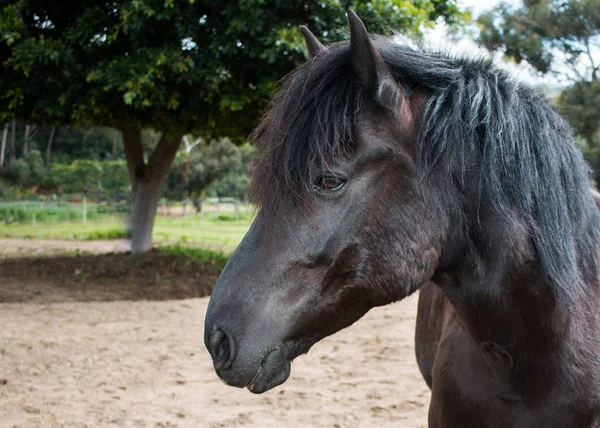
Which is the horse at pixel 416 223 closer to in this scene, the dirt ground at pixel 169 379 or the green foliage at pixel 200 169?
the dirt ground at pixel 169 379

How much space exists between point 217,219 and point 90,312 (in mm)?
18132

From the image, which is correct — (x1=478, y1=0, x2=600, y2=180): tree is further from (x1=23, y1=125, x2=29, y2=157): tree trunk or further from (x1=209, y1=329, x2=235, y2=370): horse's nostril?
(x1=23, y1=125, x2=29, y2=157): tree trunk

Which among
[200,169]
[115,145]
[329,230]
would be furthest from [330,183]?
[115,145]

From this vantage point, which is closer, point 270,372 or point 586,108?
point 270,372

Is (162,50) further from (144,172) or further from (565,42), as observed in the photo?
(565,42)

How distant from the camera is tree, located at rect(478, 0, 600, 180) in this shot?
11922mm

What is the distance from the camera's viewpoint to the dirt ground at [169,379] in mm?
3979

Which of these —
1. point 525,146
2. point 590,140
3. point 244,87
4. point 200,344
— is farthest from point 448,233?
point 590,140

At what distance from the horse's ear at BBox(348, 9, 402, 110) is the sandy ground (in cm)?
286

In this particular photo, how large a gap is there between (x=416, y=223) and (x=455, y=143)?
0.26 m

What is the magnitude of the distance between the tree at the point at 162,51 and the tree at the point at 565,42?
5611 millimetres

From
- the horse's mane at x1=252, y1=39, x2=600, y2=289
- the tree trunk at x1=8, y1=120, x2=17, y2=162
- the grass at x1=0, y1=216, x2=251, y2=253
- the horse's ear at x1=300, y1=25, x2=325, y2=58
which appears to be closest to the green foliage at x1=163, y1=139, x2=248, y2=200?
the tree trunk at x1=8, y1=120, x2=17, y2=162

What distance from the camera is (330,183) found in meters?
1.59

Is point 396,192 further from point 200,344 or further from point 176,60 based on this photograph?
point 176,60
